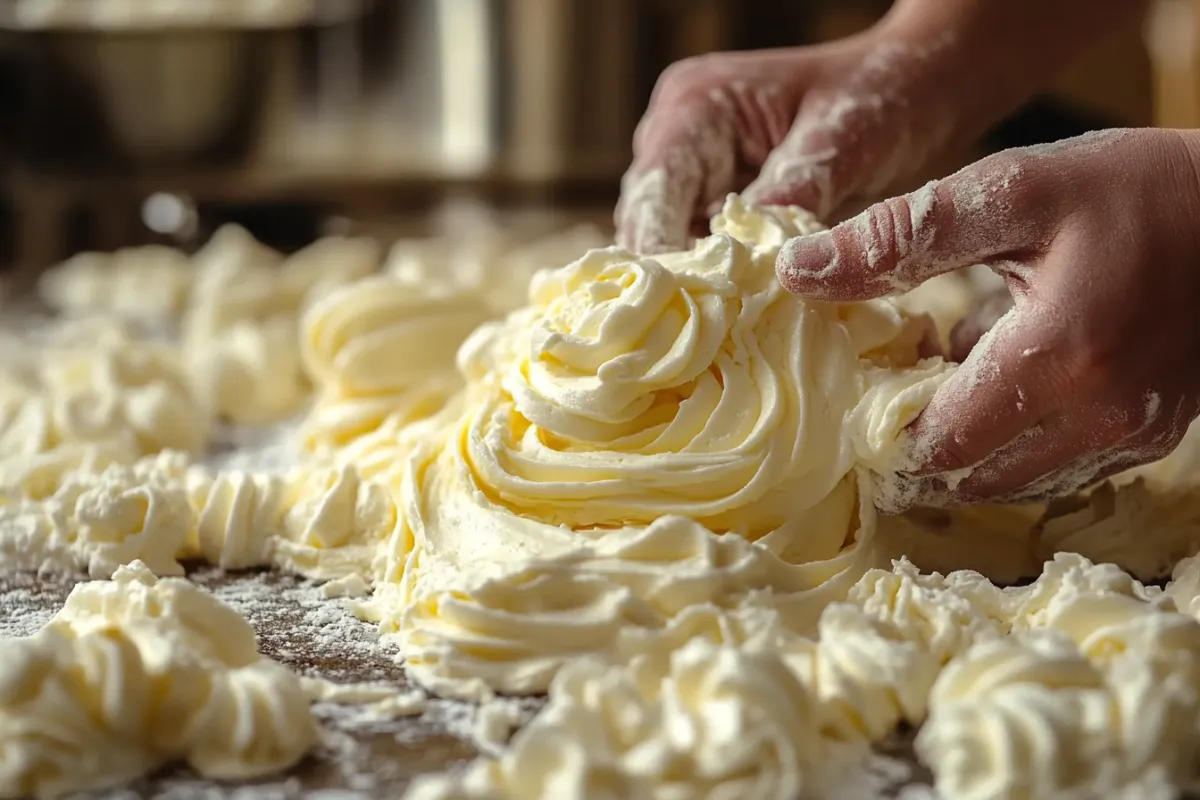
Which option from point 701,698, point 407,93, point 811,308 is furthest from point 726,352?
point 407,93

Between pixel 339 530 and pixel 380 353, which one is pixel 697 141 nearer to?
pixel 380 353

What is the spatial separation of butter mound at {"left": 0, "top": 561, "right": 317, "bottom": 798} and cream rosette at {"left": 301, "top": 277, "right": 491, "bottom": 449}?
795 mm

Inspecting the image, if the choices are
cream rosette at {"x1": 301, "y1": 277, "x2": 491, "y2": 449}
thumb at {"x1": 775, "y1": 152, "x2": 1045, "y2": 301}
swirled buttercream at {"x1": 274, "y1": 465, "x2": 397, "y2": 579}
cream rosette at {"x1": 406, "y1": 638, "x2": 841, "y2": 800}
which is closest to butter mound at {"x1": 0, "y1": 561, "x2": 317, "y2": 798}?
cream rosette at {"x1": 406, "y1": 638, "x2": 841, "y2": 800}

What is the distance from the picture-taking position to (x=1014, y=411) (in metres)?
1.26

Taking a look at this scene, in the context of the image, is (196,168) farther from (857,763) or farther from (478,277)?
(857,763)

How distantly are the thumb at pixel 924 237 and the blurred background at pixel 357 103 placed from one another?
11.4 ft

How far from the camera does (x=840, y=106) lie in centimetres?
181

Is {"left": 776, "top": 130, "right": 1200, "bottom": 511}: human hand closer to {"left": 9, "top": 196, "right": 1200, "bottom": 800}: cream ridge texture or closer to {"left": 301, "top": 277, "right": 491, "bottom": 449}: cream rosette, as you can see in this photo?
{"left": 9, "top": 196, "right": 1200, "bottom": 800}: cream ridge texture

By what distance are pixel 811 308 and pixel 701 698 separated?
55 centimetres

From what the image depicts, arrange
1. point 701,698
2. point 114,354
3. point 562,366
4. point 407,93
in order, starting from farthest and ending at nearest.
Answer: point 407,93, point 114,354, point 562,366, point 701,698

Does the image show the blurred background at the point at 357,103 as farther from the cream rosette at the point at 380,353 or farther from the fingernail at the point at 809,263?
the fingernail at the point at 809,263

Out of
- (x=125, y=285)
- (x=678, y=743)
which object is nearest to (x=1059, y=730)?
(x=678, y=743)

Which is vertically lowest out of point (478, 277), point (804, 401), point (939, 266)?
point (478, 277)

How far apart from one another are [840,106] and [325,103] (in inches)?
243
